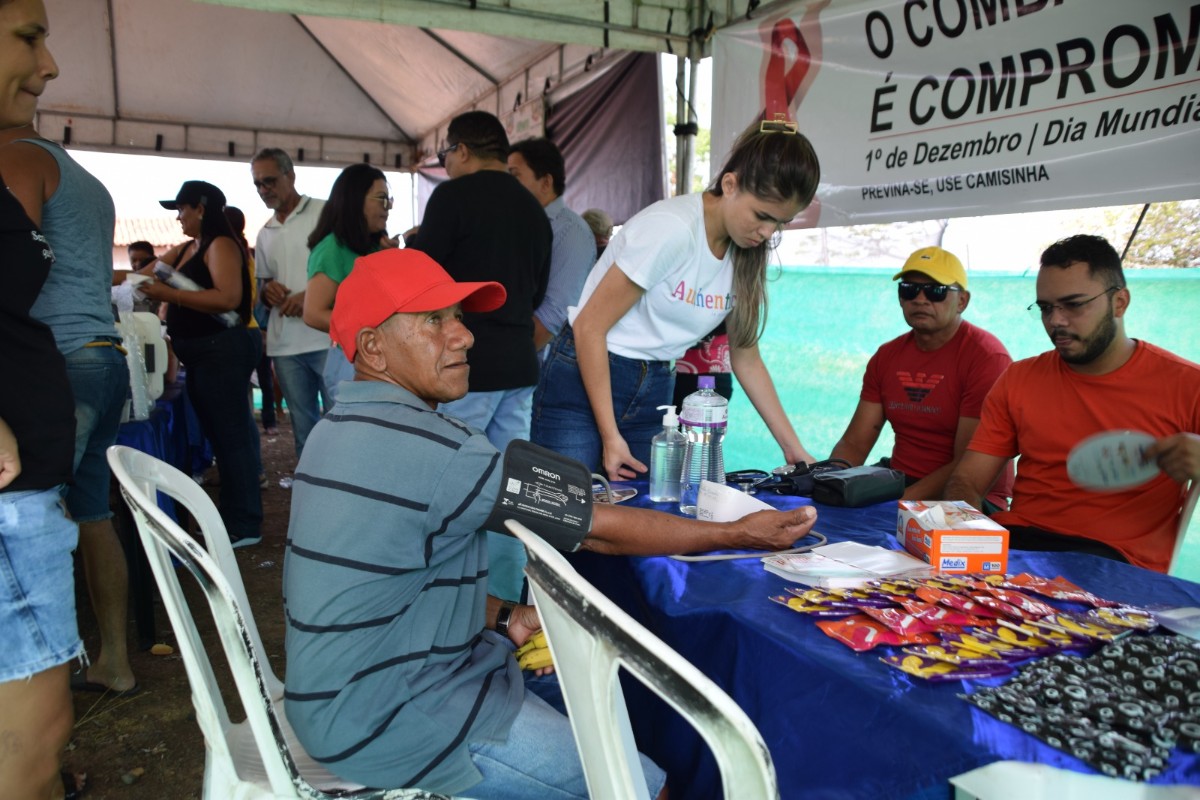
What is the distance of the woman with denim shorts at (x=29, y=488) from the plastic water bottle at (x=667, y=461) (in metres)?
1.17

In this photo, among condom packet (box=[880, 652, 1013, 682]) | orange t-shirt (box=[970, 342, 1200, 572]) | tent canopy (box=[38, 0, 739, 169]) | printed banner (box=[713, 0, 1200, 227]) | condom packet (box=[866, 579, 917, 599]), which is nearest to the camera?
condom packet (box=[880, 652, 1013, 682])

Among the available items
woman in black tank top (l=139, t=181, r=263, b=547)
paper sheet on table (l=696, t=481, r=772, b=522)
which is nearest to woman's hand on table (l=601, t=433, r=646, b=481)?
paper sheet on table (l=696, t=481, r=772, b=522)

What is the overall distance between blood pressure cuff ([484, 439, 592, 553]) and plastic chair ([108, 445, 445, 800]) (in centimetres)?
38

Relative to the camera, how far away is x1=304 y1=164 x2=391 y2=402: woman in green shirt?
311cm

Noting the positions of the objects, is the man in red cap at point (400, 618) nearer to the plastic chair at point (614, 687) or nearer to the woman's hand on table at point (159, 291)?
the plastic chair at point (614, 687)

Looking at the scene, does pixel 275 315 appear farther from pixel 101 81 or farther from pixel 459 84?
pixel 101 81

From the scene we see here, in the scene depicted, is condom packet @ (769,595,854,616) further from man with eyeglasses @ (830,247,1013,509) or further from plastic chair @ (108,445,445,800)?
man with eyeglasses @ (830,247,1013,509)

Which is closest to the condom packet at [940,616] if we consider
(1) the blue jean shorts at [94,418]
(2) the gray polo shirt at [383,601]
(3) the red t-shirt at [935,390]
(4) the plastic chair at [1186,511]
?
(2) the gray polo shirt at [383,601]

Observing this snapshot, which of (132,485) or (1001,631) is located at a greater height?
(132,485)

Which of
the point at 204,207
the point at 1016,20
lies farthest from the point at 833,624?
the point at 204,207

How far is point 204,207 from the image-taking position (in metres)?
3.31

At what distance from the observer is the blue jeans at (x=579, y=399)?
6.75ft

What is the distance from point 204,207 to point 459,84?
432cm

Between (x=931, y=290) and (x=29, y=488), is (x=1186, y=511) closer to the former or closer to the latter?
(x=931, y=290)
